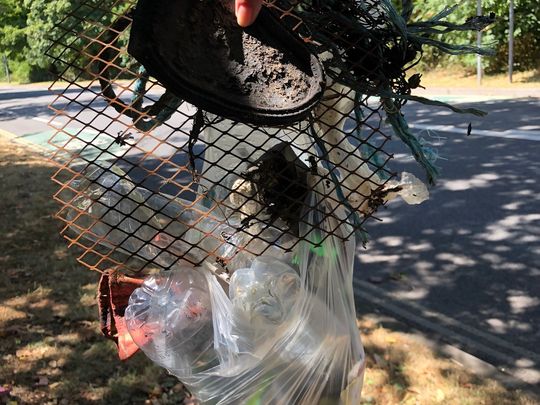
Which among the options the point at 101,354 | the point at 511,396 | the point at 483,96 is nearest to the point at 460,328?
the point at 511,396

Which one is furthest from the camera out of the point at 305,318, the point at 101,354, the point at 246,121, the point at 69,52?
the point at 101,354

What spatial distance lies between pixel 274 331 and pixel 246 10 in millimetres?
709

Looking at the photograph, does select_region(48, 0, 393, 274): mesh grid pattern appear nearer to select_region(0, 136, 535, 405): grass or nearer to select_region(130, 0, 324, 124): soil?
select_region(130, 0, 324, 124): soil

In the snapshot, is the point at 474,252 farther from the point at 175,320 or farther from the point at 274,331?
the point at 175,320

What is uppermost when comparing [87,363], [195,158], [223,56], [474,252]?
[223,56]

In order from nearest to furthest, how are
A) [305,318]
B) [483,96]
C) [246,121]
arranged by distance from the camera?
1. [246,121]
2. [305,318]
3. [483,96]

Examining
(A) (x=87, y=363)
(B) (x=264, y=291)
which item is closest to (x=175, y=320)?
(B) (x=264, y=291)

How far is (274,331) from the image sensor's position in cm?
132

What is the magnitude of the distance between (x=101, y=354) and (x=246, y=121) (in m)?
2.82

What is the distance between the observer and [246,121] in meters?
0.98

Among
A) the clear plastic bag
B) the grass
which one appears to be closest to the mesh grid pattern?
the clear plastic bag

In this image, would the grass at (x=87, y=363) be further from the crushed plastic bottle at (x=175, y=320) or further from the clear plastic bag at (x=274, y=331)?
the crushed plastic bottle at (x=175, y=320)

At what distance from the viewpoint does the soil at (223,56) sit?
3.04 feet

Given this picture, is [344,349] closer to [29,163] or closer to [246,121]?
[246,121]
